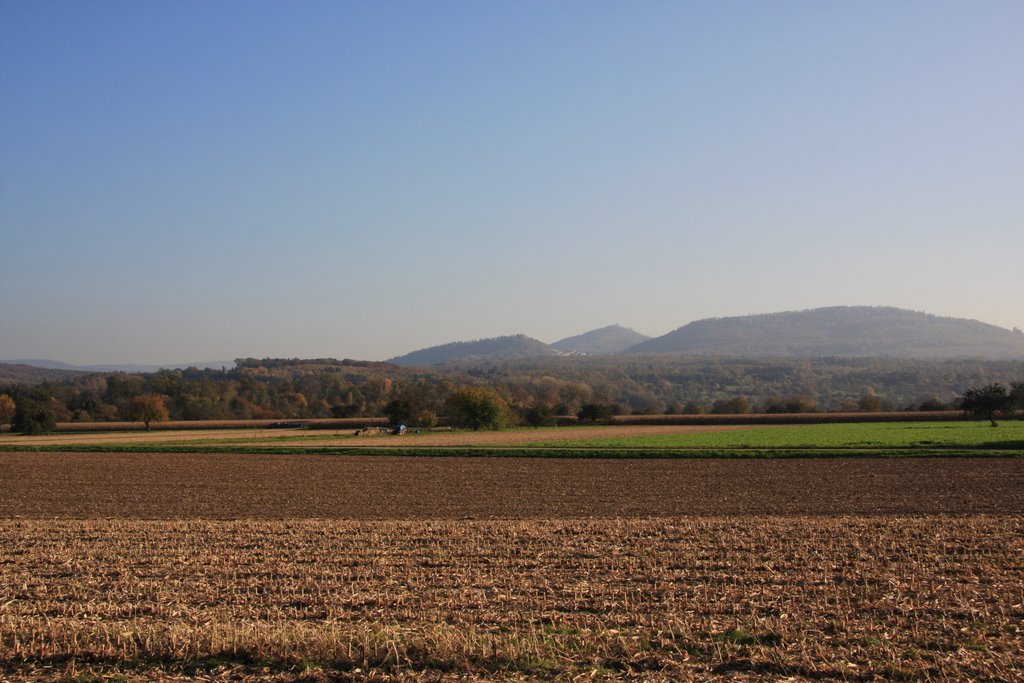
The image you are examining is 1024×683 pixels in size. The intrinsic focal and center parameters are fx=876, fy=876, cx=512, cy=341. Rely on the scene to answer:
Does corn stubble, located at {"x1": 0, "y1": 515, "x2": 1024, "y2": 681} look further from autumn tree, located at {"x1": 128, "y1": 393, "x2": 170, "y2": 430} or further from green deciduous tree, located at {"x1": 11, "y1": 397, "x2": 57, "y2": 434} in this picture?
autumn tree, located at {"x1": 128, "y1": 393, "x2": 170, "y2": 430}

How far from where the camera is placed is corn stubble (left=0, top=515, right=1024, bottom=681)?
33.3 feet

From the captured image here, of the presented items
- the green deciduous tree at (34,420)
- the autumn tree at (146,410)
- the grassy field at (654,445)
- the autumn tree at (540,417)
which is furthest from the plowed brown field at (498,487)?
the autumn tree at (146,410)

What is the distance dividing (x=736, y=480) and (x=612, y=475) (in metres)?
5.69

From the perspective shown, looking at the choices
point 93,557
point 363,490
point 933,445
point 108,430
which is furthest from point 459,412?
point 93,557

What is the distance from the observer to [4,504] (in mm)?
30812

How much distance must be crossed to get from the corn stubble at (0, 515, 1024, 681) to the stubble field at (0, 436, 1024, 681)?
2.0 inches

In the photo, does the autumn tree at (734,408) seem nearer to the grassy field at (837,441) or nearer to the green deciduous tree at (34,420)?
the grassy field at (837,441)

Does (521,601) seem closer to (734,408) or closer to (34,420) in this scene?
(34,420)

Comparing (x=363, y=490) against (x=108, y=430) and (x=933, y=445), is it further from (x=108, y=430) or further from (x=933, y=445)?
→ (x=108, y=430)

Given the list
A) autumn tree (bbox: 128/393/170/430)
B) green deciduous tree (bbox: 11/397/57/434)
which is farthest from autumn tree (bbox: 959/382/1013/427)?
green deciduous tree (bbox: 11/397/57/434)

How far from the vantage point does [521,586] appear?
48.1 feet

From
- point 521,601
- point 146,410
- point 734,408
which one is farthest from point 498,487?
point 734,408

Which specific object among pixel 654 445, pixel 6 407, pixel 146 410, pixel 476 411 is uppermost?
pixel 6 407

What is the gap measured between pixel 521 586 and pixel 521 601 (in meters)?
1.16
